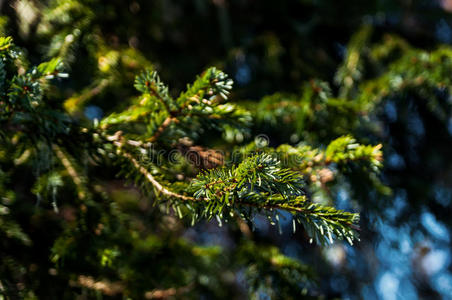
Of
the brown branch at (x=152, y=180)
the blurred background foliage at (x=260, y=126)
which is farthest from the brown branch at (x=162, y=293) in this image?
the brown branch at (x=152, y=180)

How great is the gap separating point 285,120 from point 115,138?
0.58 meters

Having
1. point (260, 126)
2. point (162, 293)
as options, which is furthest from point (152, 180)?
point (260, 126)

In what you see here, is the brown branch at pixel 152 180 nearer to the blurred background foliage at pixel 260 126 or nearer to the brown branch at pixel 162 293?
the blurred background foliage at pixel 260 126

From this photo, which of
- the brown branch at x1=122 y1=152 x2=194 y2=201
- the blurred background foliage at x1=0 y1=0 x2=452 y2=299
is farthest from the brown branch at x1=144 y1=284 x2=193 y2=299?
the brown branch at x1=122 y1=152 x2=194 y2=201

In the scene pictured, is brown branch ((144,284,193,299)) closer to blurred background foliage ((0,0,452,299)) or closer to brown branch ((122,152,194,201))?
blurred background foliage ((0,0,452,299))

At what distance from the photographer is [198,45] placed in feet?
5.57

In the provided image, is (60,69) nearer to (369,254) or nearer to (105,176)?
(105,176)

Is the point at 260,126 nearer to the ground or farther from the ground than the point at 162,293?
farther from the ground

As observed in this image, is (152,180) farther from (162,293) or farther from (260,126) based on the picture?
(260,126)

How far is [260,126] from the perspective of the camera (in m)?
1.20

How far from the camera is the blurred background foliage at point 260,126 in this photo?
903mm

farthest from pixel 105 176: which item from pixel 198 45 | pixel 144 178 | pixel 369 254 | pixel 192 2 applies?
pixel 369 254

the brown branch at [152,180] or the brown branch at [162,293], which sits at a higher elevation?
the brown branch at [152,180]

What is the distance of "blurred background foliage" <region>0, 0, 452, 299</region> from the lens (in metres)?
0.90
